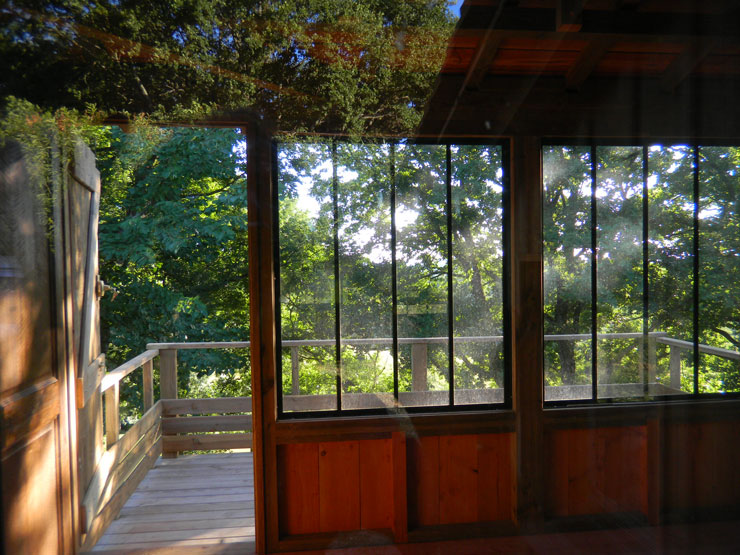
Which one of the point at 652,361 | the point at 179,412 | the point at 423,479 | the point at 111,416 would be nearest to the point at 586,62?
the point at 652,361

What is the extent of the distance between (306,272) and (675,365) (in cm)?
192

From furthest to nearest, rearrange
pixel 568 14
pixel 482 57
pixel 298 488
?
pixel 298 488
pixel 482 57
pixel 568 14

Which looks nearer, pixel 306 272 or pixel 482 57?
pixel 482 57

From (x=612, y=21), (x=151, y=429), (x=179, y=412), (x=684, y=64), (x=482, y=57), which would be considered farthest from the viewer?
(x=179, y=412)

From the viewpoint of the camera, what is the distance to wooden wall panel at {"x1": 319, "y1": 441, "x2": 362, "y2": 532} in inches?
78.0

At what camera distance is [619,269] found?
2107 millimetres

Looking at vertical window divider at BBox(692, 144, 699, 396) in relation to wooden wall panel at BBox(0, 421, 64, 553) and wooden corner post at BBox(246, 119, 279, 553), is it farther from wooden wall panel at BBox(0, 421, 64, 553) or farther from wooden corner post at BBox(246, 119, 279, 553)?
wooden wall panel at BBox(0, 421, 64, 553)

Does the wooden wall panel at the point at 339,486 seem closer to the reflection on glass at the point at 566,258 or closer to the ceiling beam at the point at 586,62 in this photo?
the reflection on glass at the point at 566,258

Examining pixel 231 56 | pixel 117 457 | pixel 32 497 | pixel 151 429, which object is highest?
pixel 231 56

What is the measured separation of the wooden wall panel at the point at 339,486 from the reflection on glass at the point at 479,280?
1.94ft

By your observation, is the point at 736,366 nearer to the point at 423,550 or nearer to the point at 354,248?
the point at 423,550

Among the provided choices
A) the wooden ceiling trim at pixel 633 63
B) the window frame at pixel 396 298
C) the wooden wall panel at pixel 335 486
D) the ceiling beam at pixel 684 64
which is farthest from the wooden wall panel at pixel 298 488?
the ceiling beam at pixel 684 64

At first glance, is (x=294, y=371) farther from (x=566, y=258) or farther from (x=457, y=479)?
(x=566, y=258)

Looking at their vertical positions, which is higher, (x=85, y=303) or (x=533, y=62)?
(x=533, y=62)
